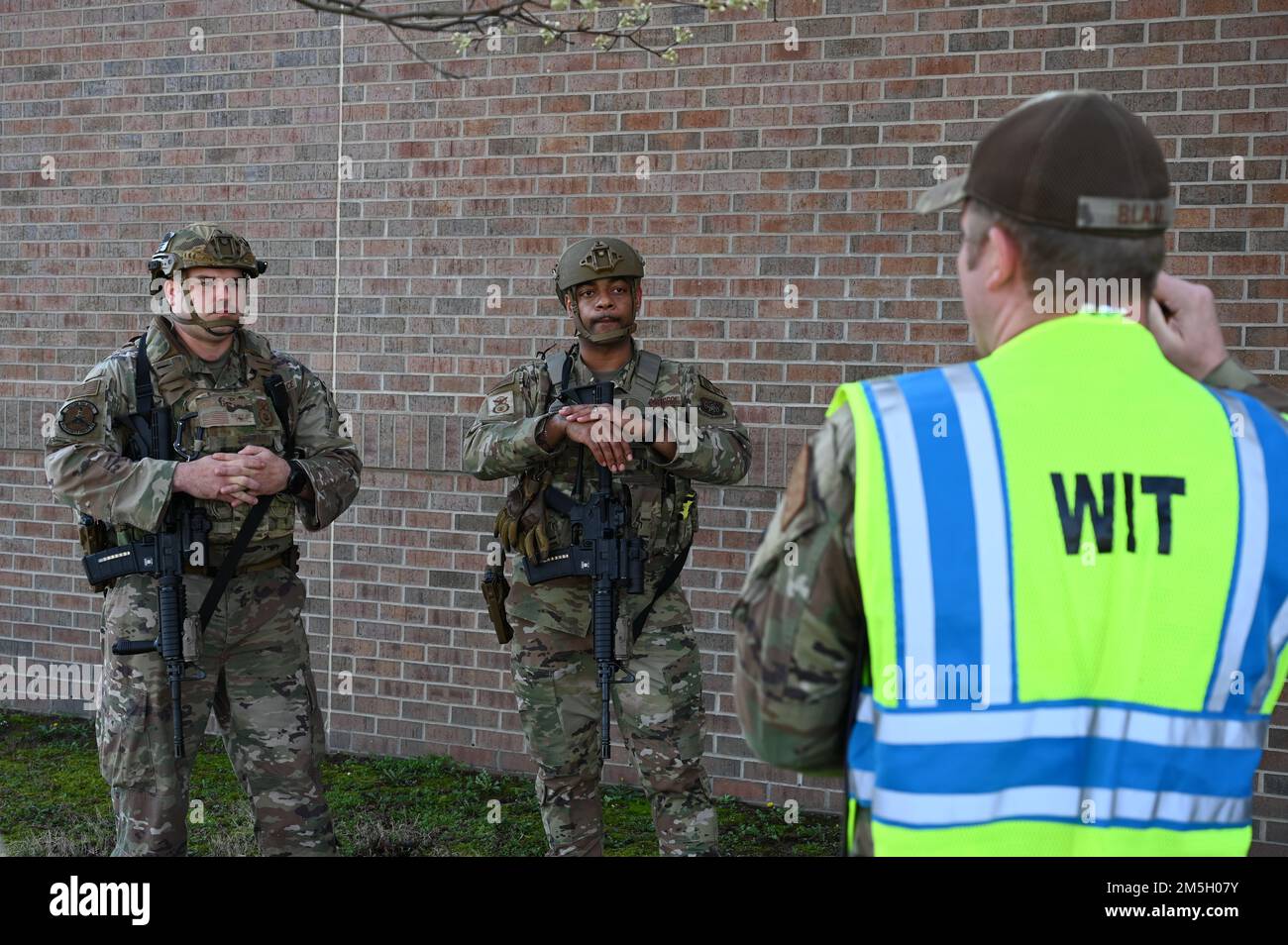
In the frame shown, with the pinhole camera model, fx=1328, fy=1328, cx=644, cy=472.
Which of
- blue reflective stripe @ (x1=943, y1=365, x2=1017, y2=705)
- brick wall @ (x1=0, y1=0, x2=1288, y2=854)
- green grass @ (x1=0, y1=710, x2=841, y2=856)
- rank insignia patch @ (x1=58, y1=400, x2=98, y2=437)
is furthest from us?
green grass @ (x1=0, y1=710, x2=841, y2=856)

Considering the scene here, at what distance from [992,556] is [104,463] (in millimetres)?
3543

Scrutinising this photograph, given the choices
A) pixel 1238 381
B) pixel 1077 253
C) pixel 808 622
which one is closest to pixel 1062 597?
pixel 808 622

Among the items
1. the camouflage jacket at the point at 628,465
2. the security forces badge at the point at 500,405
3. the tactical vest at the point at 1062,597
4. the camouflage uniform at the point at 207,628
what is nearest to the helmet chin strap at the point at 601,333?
the camouflage jacket at the point at 628,465

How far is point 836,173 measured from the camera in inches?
231

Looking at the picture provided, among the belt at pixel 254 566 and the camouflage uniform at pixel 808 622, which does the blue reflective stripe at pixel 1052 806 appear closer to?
the camouflage uniform at pixel 808 622

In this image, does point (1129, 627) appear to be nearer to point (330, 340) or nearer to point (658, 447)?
point (658, 447)

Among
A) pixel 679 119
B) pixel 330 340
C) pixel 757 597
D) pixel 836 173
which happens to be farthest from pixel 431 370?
pixel 757 597

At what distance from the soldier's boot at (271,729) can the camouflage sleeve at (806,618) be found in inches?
117

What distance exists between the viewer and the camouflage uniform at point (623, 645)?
4598 mm

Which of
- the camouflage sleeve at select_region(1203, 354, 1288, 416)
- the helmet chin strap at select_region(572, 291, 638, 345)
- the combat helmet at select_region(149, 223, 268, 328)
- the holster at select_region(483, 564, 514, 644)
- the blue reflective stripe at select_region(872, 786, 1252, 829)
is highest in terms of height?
the combat helmet at select_region(149, 223, 268, 328)

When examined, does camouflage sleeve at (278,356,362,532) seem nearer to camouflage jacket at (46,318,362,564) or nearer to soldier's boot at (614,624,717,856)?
camouflage jacket at (46,318,362,564)

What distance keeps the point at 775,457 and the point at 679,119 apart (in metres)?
1.63

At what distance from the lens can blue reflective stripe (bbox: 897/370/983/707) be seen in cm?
164

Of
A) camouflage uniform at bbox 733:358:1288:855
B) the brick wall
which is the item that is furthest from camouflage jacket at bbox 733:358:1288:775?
the brick wall
